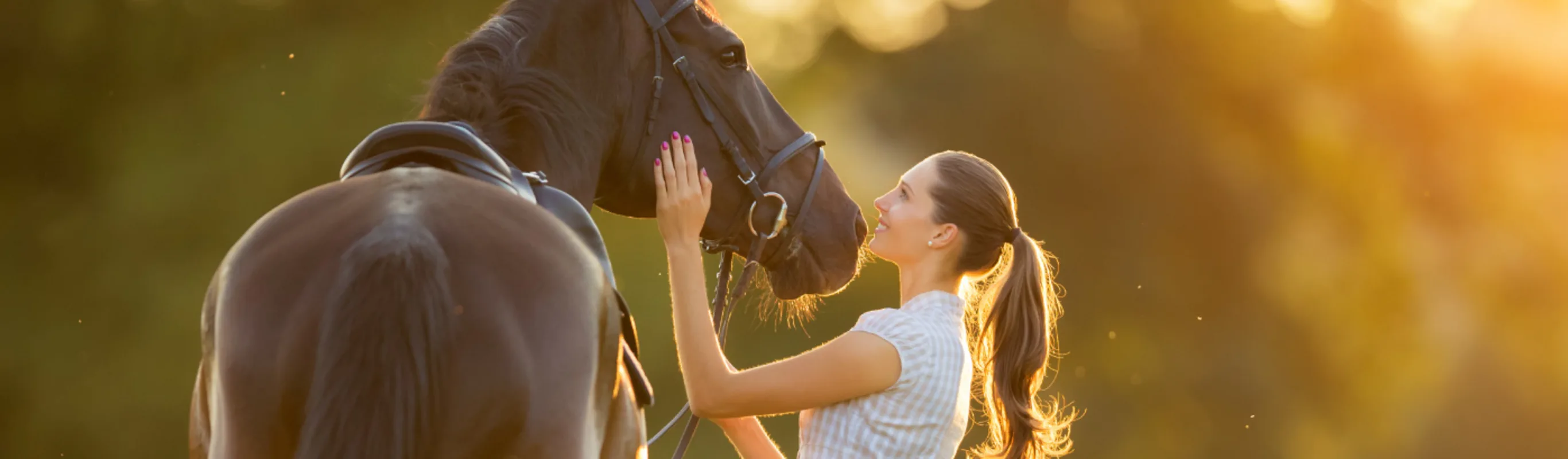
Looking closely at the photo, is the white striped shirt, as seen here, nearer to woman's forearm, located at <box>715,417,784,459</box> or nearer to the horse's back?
woman's forearm, located at <box>715,417,784,459</box>

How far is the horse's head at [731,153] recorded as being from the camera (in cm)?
313

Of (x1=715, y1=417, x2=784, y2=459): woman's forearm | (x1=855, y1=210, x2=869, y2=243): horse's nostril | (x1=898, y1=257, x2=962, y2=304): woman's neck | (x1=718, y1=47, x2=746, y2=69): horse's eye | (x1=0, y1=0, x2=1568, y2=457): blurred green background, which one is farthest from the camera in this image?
(x1=0, y1=0, x2=1568, y2=457): blurred green background

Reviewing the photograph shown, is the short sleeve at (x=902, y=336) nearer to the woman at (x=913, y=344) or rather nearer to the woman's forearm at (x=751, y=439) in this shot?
the woman at (x=913, y=344)

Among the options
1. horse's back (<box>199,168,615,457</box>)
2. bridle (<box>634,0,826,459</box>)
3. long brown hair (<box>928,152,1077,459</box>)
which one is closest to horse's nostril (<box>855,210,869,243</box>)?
bridle (<box>634,0,826,459</box>)

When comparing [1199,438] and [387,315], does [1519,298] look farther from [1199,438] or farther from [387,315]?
[387,315]

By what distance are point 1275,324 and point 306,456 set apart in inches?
768

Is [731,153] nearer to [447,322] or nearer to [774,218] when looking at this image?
[774,218]

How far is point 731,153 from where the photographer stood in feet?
10.7

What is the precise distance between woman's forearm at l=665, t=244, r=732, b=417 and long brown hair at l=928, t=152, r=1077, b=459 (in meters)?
0.66

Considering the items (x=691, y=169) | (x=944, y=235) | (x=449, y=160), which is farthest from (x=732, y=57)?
(x=449, y=160)

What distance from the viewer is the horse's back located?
165cm

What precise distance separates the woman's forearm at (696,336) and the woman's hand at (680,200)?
0.06m

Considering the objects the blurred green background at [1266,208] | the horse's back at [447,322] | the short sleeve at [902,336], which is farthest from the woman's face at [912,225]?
the blurred green background at [1266,208]

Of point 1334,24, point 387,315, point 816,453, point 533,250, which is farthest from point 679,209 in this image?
point 1334,24
